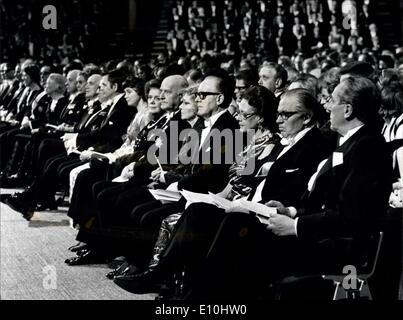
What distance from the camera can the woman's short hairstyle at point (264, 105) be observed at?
3518mm

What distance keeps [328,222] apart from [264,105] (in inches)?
38.7

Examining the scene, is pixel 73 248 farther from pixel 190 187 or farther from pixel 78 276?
pixel 190 187

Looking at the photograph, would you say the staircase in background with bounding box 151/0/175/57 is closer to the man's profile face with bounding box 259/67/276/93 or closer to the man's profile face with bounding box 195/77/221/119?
the man's profile face with bounding box 259/67/276/93

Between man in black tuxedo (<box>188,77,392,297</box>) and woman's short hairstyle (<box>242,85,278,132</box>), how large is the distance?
2.08 feet

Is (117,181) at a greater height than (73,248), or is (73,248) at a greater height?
(117,181)

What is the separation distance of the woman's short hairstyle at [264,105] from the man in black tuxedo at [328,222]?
2.08 feet

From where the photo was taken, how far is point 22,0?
15906mm

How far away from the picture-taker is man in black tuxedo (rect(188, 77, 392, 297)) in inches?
102

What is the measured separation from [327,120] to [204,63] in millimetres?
4244

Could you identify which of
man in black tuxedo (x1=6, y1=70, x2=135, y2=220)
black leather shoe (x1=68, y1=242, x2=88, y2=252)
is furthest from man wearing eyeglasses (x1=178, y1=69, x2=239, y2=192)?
man in black tuxedo (x1=6, y1=70, x2=135, y2=220)

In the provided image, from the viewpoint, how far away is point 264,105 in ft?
11.5

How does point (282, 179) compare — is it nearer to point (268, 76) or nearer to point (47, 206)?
point (268, 76)

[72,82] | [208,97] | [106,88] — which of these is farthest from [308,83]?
[72,82]
